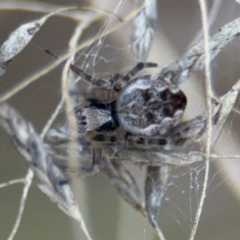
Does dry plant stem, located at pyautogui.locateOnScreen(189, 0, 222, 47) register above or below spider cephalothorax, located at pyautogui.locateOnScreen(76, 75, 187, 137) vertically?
above

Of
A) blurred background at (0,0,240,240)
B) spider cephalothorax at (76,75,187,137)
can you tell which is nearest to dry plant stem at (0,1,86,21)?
blurred background at (0,0,240,240)

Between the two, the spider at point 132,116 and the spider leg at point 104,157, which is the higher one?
the spider at point 132,116

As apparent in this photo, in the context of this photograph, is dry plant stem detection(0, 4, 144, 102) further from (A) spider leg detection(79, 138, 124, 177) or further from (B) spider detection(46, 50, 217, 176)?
(A) spider leg detection(79, 138, 124, 177)

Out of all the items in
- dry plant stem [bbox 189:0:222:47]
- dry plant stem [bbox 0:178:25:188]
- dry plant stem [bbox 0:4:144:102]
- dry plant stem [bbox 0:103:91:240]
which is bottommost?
dry plant stem [bbox 0:178:25:188]

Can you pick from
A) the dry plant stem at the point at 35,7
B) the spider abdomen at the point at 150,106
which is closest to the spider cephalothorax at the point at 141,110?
the spider abdomen at the point at 150,106

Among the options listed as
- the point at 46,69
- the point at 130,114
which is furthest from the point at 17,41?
the point at 130,114

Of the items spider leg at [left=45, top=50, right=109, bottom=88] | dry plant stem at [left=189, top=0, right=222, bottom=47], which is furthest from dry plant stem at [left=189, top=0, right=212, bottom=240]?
spider leg at [left=45, top=50, right=109, bottom=88]

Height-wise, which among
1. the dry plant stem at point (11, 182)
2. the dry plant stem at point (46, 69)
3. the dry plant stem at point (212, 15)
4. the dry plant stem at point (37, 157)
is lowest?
the dry plant stem at point (11, 182)

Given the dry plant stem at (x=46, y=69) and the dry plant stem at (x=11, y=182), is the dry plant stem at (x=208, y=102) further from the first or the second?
the dry plant stem at (x=11, y=182)
